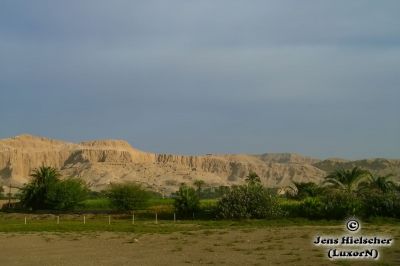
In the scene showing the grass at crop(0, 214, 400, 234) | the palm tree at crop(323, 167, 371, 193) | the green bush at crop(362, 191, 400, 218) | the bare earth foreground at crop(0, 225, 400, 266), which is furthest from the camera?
the palm tree at crop(323, 167, 371, 193)

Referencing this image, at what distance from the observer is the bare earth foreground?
15781 mm

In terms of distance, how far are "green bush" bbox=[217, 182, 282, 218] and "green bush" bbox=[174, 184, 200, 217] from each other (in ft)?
12.2

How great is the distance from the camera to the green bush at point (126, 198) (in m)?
48.6

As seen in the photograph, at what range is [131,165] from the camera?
448ft

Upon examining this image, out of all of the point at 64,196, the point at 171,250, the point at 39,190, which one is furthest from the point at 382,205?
the point at 39,190

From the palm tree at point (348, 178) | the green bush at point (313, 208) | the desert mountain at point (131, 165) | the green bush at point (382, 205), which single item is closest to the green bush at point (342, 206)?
the green bush at point (313, 208)

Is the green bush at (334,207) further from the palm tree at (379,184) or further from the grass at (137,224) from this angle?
the palm tree at (379,184)

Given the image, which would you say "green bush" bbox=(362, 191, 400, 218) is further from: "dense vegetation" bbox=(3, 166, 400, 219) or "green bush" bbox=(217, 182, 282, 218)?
"green bush" bbox=(217, 182, 282, 218)

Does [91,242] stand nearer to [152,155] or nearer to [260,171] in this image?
[260,171]

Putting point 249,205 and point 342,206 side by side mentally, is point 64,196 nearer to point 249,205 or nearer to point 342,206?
point 249,205

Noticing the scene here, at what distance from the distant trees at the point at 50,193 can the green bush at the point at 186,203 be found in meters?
13.8

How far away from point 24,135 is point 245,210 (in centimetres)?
14162

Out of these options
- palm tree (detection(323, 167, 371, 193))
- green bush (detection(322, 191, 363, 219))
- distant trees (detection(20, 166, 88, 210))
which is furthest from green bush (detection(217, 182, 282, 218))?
distant trees (detection(20, 166, 88, 210))

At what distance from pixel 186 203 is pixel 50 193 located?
16072mm
